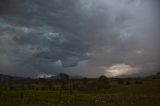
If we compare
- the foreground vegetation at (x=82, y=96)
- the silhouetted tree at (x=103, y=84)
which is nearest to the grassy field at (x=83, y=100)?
the foreground vegetation at (x=82, y=96)

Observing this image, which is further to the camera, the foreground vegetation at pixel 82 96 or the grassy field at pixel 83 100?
the foreground vegetation at pixel 82 96

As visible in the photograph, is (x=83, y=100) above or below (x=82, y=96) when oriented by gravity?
below

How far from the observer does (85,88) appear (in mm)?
114375

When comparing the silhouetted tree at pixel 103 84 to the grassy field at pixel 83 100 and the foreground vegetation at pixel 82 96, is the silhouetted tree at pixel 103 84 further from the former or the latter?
the grassy field at pixel 83 100

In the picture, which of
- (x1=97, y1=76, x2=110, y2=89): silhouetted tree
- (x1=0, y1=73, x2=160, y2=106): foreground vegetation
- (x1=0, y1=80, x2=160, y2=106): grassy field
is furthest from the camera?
(x1=97, y1=76, x2=110, y2=89): silhouetted tree

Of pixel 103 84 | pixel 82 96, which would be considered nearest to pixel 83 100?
pixel 82 96

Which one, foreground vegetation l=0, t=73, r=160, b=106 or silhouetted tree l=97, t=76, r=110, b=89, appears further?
silhouetted tree l=97, t=76, r=110, b=89

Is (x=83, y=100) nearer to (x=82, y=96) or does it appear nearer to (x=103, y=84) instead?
(x=82, y=96)

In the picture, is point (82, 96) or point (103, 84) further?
point (103, 84)

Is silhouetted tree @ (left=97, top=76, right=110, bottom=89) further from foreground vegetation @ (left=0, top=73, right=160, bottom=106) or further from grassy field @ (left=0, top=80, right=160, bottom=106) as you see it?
grassy field @ (left=0, top=80, right=160, bottom=106)

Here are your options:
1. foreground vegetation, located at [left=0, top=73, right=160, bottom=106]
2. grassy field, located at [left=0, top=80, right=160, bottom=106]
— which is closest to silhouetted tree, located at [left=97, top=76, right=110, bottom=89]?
foreground vegetation, located at [left=0, top=73, right=160, bottom=106]

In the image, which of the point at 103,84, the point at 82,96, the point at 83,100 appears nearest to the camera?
the point at 83,100

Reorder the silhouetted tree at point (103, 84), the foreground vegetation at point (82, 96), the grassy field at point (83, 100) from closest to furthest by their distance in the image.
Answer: the grassy field at point (83, 100) → the foreground vegetation at point (82, 96) → the silhouetted tree at point (103, 84)

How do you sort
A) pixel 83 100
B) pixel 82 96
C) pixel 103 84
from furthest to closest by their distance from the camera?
1. pixel 103 84
2. pixel 82 96
3. pixel 83 100
